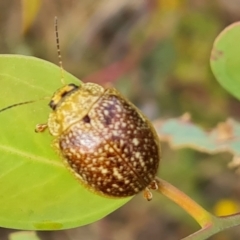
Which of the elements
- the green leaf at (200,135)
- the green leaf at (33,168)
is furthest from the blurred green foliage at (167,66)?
the green leaf at (33,168)

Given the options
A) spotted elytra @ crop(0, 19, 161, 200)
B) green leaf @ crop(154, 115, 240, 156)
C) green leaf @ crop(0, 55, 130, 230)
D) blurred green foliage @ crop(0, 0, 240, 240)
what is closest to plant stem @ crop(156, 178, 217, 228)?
spotted elytra @ crop(0, 19, 161, 200)

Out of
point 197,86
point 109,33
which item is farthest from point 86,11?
point 197,86

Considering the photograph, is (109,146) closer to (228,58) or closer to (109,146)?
(109,146)

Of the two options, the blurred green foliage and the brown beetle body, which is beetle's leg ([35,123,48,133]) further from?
the blurred green foliage

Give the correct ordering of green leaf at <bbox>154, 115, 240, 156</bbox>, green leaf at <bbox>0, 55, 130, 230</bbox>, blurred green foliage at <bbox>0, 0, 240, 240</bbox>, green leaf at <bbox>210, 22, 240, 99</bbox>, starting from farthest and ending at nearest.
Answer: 1. blurred green foliage at <bbox>0, 0, 240, 240</bbox>
2. green leaf at <bbox>154, 115, 240, 156</bbox>
3. green leaf at <bbox>210, 22, 240, 99</bbox>
4. green leaf at <bbox>0, 55, 130, 230</bbox>

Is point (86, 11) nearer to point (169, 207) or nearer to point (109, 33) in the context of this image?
point (109, 33)
